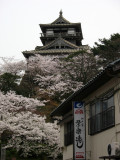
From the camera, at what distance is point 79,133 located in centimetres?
1369

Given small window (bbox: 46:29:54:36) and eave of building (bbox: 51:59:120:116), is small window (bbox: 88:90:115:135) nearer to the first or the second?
eave of building (bbox: 51:59:120:116)

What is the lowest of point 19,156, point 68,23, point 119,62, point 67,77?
point 19,156

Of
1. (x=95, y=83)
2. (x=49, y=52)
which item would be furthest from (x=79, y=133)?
(x=49, y=52)

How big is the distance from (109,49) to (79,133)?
2193cm

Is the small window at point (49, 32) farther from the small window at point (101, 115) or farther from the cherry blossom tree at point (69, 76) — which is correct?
the small window at point (101, 115)

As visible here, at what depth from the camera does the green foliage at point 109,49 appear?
33312mm

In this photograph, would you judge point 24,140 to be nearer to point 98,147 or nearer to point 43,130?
point 43,130

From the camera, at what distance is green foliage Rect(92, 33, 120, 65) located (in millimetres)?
33312

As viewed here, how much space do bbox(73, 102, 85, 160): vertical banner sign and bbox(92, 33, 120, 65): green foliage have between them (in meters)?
19.8

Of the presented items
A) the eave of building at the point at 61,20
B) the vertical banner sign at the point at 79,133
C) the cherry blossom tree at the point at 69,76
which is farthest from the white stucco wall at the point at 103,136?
the eave of building at the point at 61,20

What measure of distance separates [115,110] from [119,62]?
2.19m

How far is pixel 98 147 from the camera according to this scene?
13219 millimetres

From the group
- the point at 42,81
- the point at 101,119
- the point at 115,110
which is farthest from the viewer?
the point at 42,81

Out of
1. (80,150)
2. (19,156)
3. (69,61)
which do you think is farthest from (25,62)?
(80,150)
